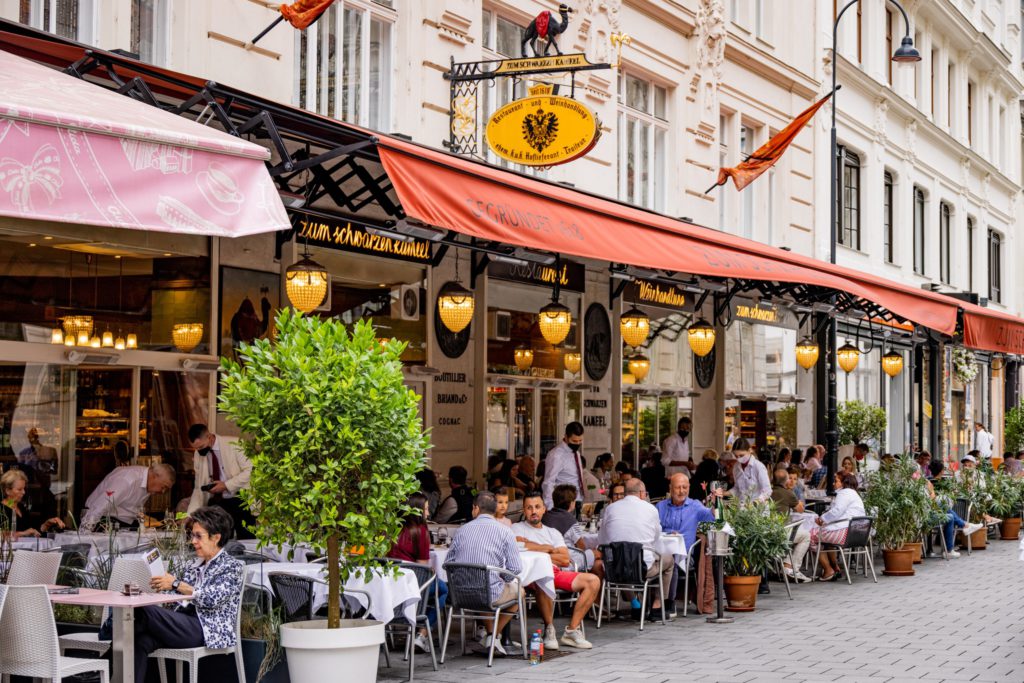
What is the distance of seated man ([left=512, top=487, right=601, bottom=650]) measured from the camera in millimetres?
11234

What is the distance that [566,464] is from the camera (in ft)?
53.0

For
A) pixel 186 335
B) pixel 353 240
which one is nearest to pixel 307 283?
pixel 186 335

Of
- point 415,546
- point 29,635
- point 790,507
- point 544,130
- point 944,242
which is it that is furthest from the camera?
point 944,242

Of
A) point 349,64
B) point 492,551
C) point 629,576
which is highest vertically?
point 349,64

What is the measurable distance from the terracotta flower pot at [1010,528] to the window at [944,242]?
14.3 m

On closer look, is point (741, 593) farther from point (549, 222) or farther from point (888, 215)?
point (888, 215)

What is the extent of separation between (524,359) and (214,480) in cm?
712

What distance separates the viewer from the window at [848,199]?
28469 mm

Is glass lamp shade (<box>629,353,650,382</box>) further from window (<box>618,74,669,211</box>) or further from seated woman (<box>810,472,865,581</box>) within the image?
seated woman (<box>810,472,865,581</box>)

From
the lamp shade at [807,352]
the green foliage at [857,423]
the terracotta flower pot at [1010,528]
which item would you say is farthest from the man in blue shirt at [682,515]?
the green foliage at [857,423]

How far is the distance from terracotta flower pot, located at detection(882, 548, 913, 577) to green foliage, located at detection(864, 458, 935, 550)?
0.09m

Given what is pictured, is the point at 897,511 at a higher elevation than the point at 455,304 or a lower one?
lower

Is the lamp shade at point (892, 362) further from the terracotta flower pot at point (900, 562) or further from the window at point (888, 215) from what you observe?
the terracotta flower pot at point (900, 562)

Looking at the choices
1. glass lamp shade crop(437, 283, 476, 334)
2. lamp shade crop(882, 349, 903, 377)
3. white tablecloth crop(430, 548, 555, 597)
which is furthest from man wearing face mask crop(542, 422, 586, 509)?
lamp shade crop(882, 349, 903, 377)
